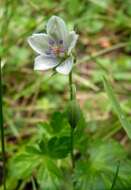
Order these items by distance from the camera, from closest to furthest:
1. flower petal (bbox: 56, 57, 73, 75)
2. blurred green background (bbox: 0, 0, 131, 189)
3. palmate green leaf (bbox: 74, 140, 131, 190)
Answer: flower petal (bbox: 56, 57, 73, 75) < palmate green leaf (bbox: 74, 140, 131, 190) < blurred green background (bbox: 0, 0, 131, 189)

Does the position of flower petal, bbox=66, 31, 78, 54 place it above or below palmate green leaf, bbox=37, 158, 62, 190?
above

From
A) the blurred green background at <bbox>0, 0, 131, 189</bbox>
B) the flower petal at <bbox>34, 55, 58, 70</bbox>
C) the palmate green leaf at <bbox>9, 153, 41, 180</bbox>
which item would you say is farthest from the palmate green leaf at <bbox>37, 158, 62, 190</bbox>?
the blurred green background at <bbox>0, 0, 131, 189</bbox>

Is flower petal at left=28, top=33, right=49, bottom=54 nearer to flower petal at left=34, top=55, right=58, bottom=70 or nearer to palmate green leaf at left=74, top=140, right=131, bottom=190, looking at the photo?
flower petal at left=34, top=55, right=58, bottom=70

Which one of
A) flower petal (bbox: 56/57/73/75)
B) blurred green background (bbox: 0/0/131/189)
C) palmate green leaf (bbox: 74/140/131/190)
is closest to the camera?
flower petal (bbox: 56/57/73/75)

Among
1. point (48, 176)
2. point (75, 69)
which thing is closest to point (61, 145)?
point (48, 176)

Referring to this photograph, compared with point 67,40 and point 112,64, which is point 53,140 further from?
point 112,64
